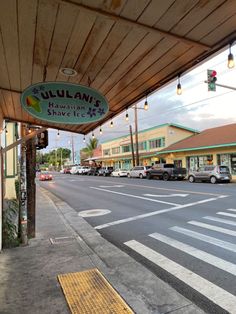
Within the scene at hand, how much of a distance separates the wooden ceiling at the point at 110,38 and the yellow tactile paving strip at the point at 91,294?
11.0ft

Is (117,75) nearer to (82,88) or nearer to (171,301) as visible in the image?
(82,88)

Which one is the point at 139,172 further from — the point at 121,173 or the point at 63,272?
the point at 63,272

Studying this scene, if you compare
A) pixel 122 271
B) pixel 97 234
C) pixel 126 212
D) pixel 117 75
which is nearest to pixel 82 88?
pixel 117 75

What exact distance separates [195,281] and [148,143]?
1804 inches

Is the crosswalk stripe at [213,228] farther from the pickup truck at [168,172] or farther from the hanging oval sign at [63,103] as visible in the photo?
the pickup truck at [168,172]

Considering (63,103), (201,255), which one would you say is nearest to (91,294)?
(201,255)

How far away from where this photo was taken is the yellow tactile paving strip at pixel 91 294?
4008 mm

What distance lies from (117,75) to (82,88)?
64 cm

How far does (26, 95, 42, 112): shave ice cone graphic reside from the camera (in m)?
4.71

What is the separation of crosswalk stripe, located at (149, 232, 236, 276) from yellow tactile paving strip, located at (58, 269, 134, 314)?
2113 millimetres

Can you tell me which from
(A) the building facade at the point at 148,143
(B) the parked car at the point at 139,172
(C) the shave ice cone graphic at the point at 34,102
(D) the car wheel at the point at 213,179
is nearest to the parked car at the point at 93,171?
(A) the building facade at the point at 148,143

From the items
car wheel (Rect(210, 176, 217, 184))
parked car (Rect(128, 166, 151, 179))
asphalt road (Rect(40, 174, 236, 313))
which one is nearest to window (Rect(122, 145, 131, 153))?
parked car (Rect(128, 166, 151, 179))

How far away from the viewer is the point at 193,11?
314 cm

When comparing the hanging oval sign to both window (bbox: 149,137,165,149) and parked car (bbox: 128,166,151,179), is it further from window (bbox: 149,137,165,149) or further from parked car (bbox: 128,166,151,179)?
window (bbox: 149,137,165,149)
